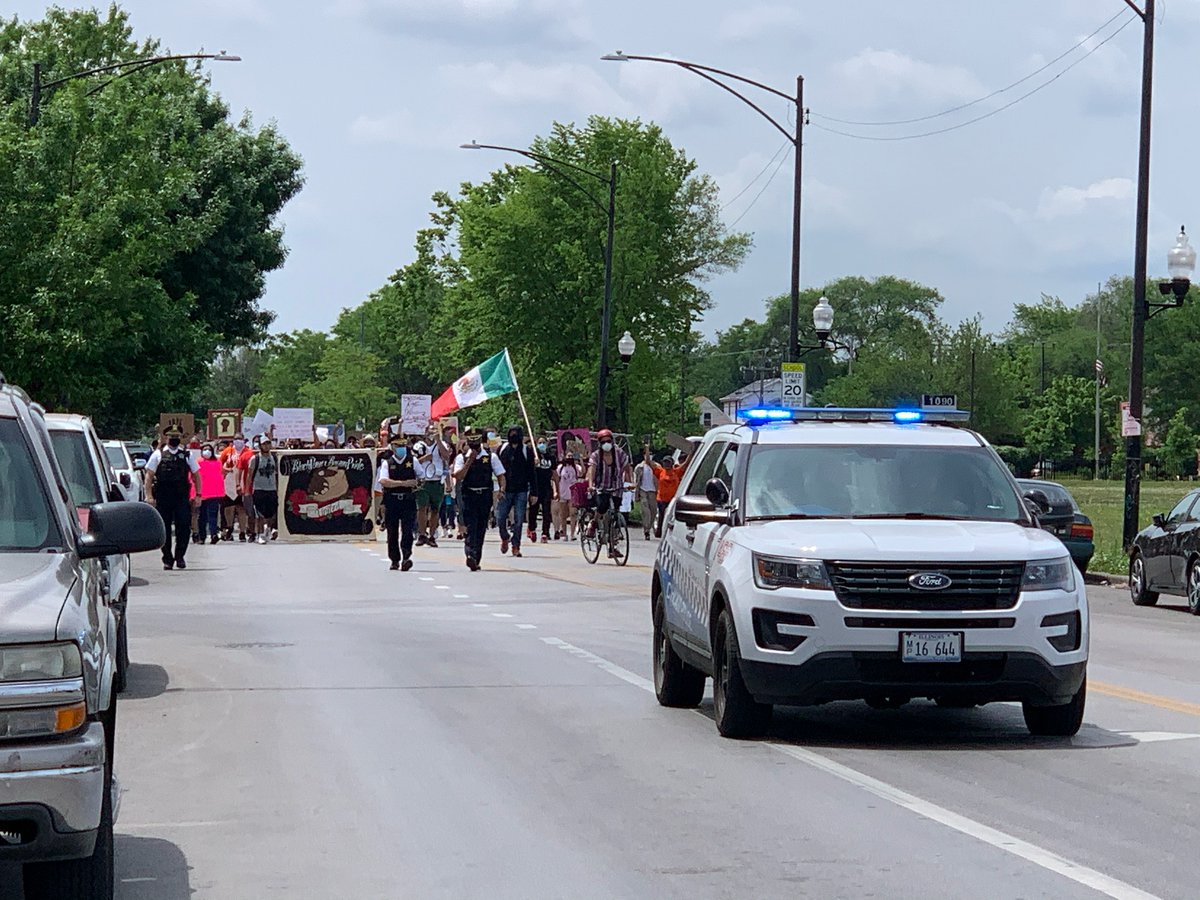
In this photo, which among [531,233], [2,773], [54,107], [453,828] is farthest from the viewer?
[531,233]

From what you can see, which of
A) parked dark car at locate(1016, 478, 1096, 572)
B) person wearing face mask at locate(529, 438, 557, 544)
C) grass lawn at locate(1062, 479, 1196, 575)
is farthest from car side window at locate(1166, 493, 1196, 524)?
person wearing face mask at locate(529, 438, 557, 544)

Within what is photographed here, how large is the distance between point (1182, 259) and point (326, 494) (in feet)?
52.3

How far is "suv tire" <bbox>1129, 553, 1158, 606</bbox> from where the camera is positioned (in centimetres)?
2462

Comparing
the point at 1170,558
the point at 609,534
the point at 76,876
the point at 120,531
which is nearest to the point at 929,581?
the point at 120,531

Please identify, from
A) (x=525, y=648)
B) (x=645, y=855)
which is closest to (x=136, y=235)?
(x=525, y=648)

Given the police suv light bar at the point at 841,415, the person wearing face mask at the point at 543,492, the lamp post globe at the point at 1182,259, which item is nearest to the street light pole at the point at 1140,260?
the lamp post globe at the point at 1182,259

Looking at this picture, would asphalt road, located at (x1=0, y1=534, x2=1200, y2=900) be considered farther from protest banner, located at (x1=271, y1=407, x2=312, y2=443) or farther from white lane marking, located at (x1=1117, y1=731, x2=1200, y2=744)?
protest banner, located at (x1=271, y1=407, x2=312, y2=443)

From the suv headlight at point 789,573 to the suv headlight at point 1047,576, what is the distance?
3.40 feet

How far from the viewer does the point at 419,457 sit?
107 feet

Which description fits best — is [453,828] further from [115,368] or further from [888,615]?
[115,368]

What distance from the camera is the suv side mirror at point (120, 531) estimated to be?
6805mm

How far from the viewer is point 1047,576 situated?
10672 millimetres

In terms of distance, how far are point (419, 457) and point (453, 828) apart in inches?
962

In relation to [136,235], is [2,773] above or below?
below
